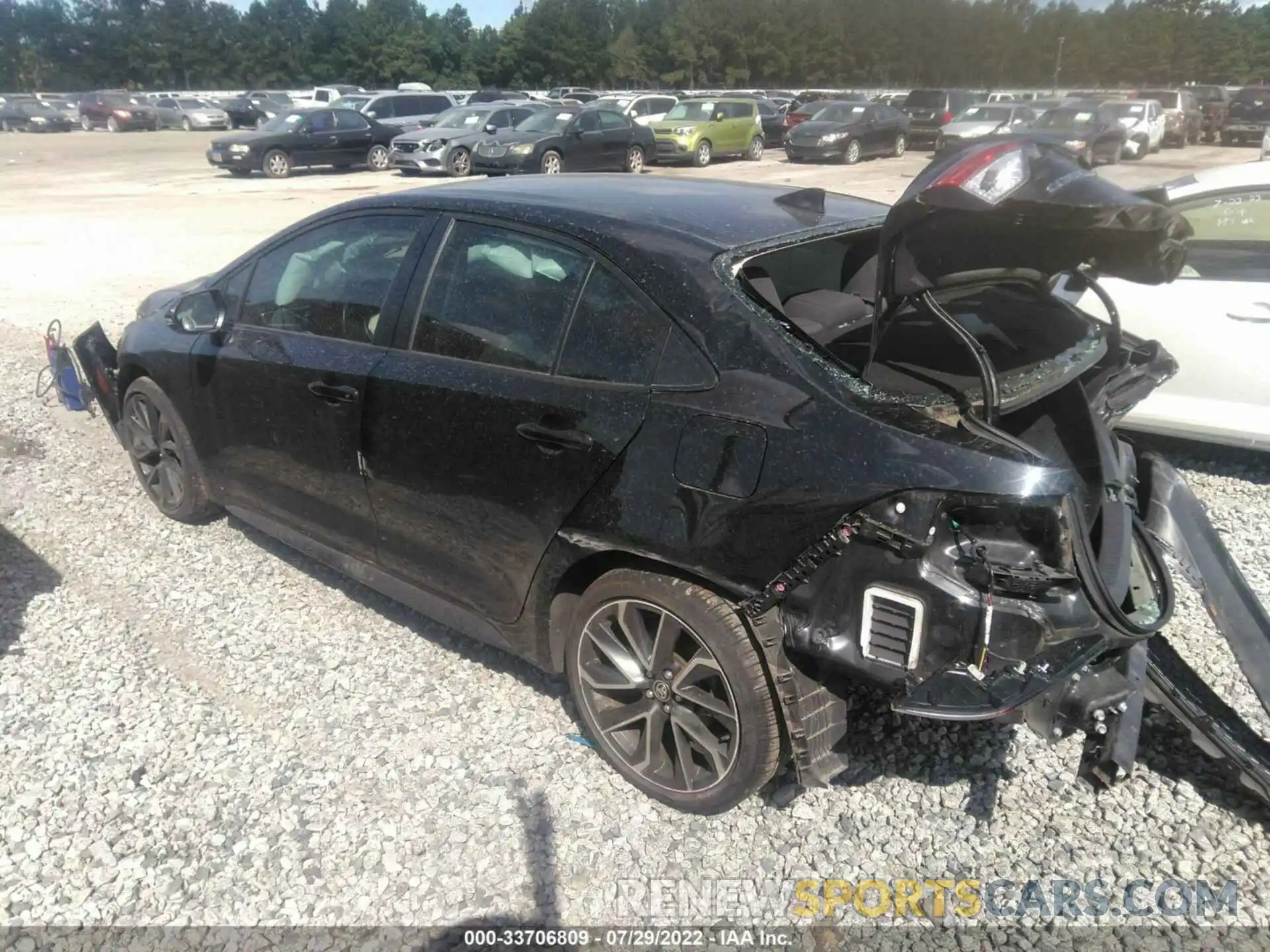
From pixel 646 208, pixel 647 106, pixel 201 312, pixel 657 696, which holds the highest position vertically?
pixel 646 208

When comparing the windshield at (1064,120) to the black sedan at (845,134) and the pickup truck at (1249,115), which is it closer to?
the black sedan at (845,134)

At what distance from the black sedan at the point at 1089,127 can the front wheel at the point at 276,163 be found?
57.6ft

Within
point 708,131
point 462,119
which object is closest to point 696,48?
point 708,131

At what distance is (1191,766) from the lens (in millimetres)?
3012

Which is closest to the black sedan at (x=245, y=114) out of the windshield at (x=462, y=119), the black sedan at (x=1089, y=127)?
the windshield at (x=462, y=119)

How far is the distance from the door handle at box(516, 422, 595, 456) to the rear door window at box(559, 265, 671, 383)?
0.58 feet

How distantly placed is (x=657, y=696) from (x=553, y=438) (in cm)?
84

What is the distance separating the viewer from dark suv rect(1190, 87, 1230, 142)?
3594 cm

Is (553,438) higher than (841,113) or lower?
higher

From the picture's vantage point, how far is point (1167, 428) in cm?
492

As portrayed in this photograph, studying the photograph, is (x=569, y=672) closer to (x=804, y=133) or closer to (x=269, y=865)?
(x=269, y=865)

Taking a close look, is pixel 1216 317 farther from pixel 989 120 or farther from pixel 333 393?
pixel 989 120

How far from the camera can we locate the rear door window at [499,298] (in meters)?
2.89

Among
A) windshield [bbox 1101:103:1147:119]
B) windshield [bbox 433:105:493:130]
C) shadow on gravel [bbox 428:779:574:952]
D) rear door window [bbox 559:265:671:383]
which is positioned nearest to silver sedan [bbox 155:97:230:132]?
windshield [bbox 433:105:493:130]
